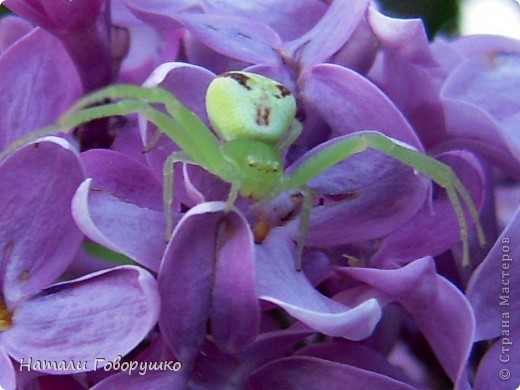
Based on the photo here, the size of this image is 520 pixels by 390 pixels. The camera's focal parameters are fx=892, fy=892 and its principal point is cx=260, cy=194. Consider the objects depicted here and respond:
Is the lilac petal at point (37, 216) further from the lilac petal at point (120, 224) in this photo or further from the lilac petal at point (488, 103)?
the lilac petal at point (488, 103)

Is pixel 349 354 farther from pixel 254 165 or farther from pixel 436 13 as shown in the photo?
pixel 436 13

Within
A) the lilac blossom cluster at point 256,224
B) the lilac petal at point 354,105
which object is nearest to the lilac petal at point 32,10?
the lilac blossom cluster at point 256,224

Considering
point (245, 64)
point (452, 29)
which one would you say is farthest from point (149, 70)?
point (452, 29)

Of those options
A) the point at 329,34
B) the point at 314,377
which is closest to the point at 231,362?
the point at 314,377

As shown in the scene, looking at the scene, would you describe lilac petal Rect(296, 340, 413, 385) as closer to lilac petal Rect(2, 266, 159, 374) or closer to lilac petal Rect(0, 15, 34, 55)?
lilac petal Rect(2, 266, 159, 374)

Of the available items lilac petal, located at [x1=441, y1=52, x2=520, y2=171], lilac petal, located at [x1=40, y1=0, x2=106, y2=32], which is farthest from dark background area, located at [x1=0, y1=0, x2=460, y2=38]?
lilac petal, located at [x1=40, y1=0, x2=106, y2=32]

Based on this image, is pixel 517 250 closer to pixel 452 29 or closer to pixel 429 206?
pixel 429 206

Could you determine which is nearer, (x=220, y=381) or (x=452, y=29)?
(x=220, y=381)
